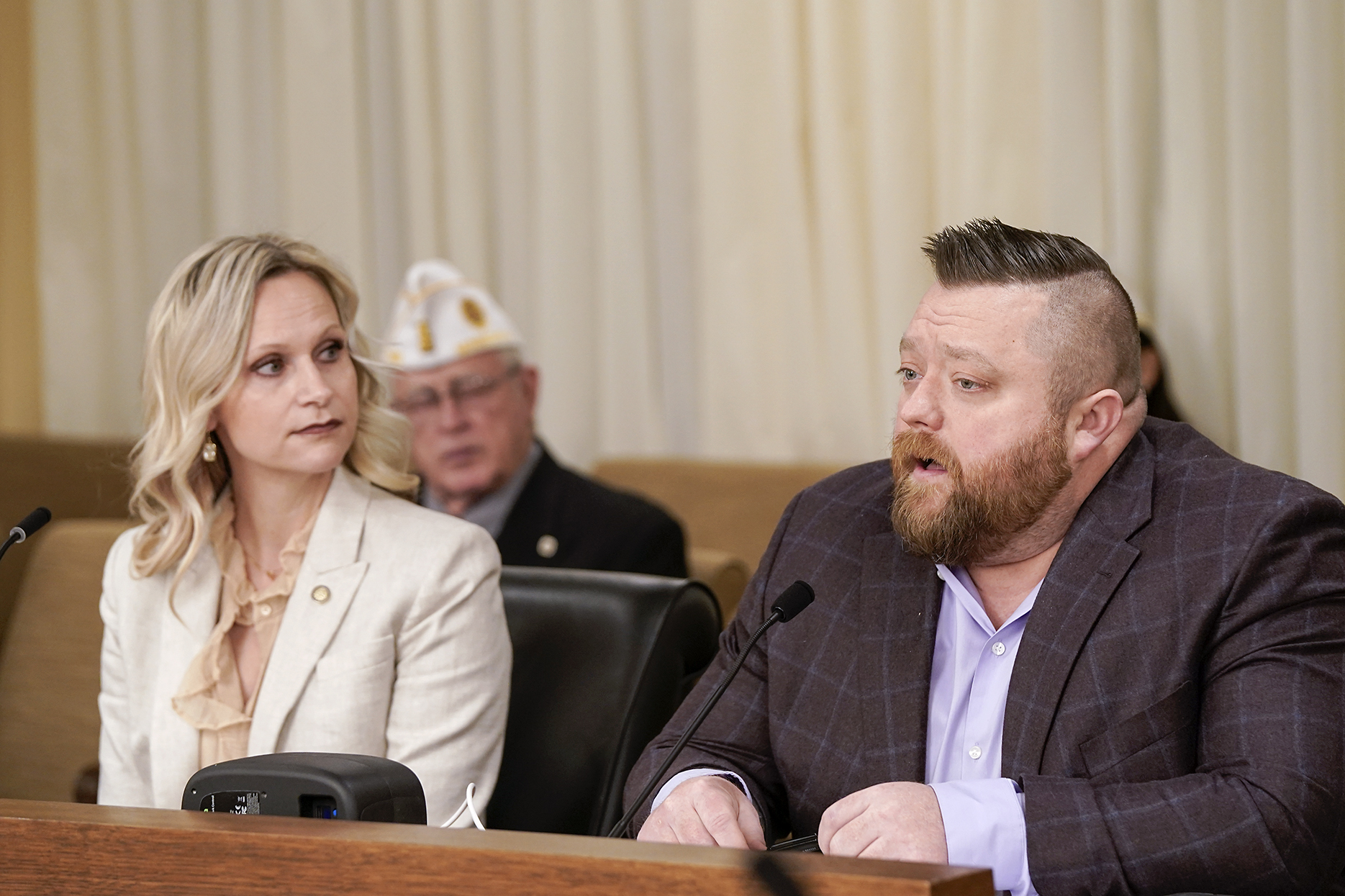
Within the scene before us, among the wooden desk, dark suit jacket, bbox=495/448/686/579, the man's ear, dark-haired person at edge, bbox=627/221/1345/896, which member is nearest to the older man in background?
dark suit jacket, bbox=495/448/686/579

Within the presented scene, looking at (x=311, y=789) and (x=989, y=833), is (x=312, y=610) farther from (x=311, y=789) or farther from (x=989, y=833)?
(x=989, y=833)

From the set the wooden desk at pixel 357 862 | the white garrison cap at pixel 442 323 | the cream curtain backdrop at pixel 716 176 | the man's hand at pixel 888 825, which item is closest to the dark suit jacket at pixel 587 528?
the white garrison cap at pixel 442 323

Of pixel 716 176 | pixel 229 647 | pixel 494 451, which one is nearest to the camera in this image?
pixel 229 647

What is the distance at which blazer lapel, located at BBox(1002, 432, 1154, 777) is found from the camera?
1.58 metres

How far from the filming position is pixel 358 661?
2020 mm

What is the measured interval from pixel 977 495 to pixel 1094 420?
173 millimetres

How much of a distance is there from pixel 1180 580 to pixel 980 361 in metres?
0.33

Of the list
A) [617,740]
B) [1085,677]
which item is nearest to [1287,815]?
[1085,677]

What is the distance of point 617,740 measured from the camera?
2.10m

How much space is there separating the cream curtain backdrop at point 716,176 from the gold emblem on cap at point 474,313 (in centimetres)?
45

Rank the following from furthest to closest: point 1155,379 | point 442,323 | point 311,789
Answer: point 442,323 < point 1155,379 < point 311,789

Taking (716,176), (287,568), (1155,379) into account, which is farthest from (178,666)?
(716,176)

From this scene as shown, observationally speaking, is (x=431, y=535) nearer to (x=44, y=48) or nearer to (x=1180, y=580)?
(x=1180, y=580)

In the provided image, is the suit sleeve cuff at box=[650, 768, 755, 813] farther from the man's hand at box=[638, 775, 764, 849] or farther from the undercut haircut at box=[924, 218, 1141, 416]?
the undercut haircut at box=[924, 218, 1141, 416]
